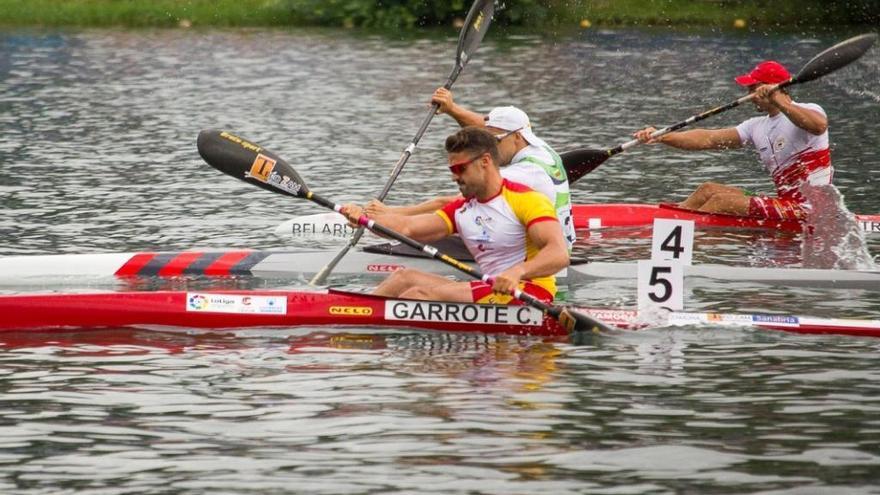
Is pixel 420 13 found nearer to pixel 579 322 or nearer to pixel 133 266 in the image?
pixel 133 266

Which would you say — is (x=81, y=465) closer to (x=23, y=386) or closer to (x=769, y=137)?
(x=23, y=386)

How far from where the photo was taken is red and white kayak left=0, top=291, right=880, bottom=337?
1307 cm

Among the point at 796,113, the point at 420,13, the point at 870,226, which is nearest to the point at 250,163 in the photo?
the point at 796,113

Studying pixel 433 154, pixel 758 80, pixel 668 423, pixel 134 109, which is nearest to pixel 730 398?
pixel 668 423

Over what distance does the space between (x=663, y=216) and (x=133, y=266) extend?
5.42 meters

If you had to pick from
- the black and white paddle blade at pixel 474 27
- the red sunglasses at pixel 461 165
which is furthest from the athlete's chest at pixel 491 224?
the black and white paddle blade at pixel 474 27

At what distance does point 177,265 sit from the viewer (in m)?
15.8

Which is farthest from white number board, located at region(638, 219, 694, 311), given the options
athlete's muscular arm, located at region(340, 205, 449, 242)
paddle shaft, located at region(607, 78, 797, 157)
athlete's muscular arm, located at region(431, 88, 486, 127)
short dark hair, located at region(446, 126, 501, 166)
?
paddle shaft, located at region(607, 78, 797, 157)

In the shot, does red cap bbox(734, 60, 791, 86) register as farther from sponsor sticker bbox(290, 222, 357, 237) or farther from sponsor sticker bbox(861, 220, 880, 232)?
sponsor sticker bbox(290, 222, 357, 237)

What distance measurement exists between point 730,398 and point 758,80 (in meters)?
6.58

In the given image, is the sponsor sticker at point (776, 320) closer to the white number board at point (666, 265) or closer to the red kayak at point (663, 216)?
the white number board at point (666, 265)

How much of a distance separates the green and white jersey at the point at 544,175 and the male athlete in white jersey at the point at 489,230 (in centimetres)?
85

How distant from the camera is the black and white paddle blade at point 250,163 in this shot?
14211mm

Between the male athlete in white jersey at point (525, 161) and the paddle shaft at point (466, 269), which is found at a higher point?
the male athlete in white jersey at point (525, 161)
